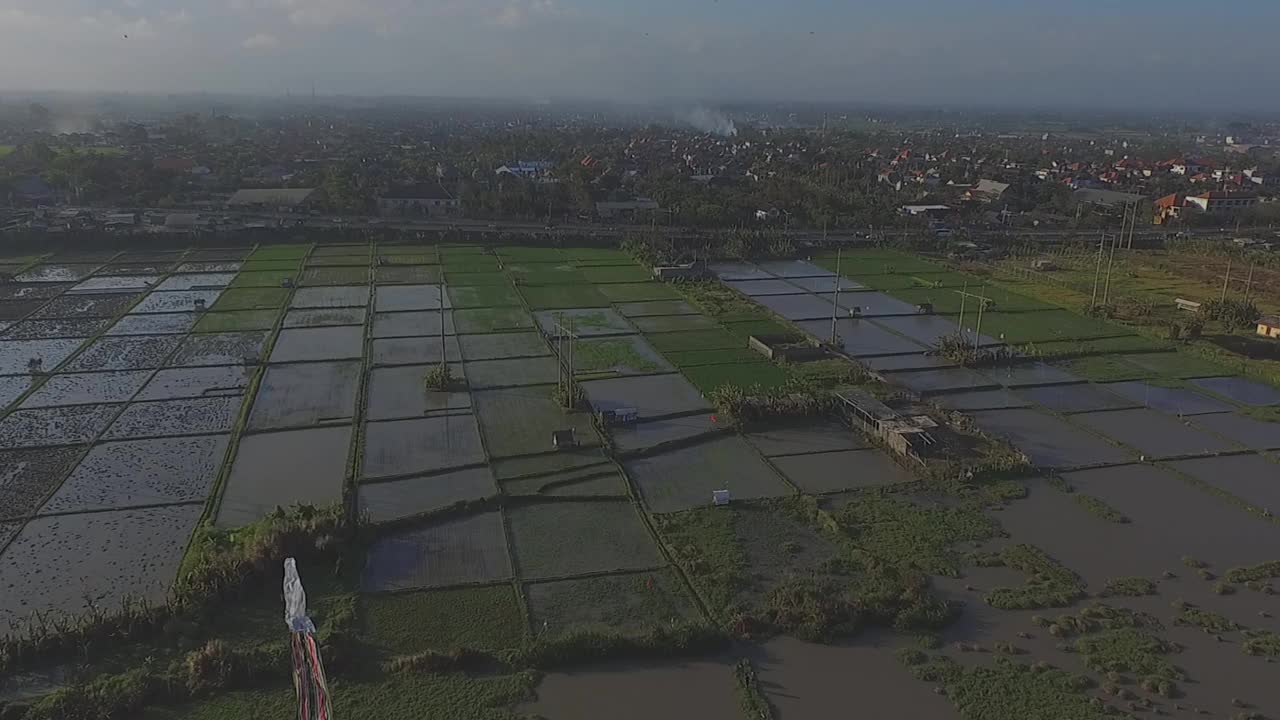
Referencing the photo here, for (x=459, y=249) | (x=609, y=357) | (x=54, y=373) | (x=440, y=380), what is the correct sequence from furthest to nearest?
(x=459, y=249)
(x=609, y=357)
(x=54, y=373)
(x=440, y=380)

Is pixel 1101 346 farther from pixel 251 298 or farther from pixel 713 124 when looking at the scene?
pixel 713 124

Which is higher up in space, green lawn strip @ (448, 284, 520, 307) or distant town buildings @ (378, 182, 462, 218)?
distant town buildings @ (378, 182, 462, 218)

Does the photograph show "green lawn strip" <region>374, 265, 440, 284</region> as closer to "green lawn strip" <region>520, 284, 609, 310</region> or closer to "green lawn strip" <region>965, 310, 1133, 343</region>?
"green lawn strip" <region>520, 284, 609, 310</region>

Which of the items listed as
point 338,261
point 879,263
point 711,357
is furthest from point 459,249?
point 711,357

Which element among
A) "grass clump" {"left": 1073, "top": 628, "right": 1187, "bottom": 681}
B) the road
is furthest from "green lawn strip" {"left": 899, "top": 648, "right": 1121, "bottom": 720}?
the road

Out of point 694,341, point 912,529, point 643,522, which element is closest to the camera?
point 912,529
